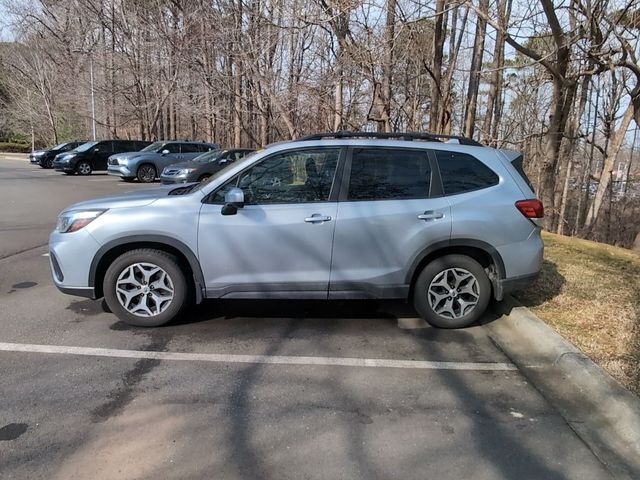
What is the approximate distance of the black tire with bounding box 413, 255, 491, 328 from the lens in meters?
4.79

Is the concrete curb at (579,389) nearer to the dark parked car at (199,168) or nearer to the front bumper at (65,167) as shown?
the dark parked car at (199,168)

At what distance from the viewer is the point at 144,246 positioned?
4.68 meters

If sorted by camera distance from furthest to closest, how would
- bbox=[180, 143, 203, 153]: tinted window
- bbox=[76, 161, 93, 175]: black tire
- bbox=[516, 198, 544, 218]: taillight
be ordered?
bbox=[76, 161, 93, 175]: black tire
bbox=[180, 143, 203, 153]: tinted window
bbox=[516, 198, 544, 218]: taillight

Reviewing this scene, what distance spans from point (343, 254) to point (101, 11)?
34969mm

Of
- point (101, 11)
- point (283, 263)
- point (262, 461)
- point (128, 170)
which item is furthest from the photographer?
point (101, 11)

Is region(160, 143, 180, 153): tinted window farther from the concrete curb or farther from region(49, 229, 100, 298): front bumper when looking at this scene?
the concrete curb

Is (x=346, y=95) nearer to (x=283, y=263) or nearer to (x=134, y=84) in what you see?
(x=283, y=263)

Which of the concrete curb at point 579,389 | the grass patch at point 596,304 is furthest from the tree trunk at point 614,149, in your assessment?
the concrete curb at point 579,389

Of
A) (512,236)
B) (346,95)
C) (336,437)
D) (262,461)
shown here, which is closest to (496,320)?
(512,236)

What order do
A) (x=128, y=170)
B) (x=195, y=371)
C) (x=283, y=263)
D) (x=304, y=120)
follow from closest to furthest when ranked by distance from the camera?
(x=195, y=371) < (x=283, y=263) < (x=128, y=170) < (x=304, y=120)

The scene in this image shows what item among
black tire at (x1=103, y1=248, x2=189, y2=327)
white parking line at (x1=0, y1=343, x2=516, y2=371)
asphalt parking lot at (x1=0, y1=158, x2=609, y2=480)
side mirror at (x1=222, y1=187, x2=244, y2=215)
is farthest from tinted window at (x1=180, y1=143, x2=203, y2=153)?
white parking line at (x1=0, y1=343, x2=516, y2=371)

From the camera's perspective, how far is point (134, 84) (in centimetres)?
3438

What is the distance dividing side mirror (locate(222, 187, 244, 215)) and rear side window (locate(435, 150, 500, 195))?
1.85m

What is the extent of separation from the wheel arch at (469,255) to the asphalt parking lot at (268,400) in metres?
0.52
